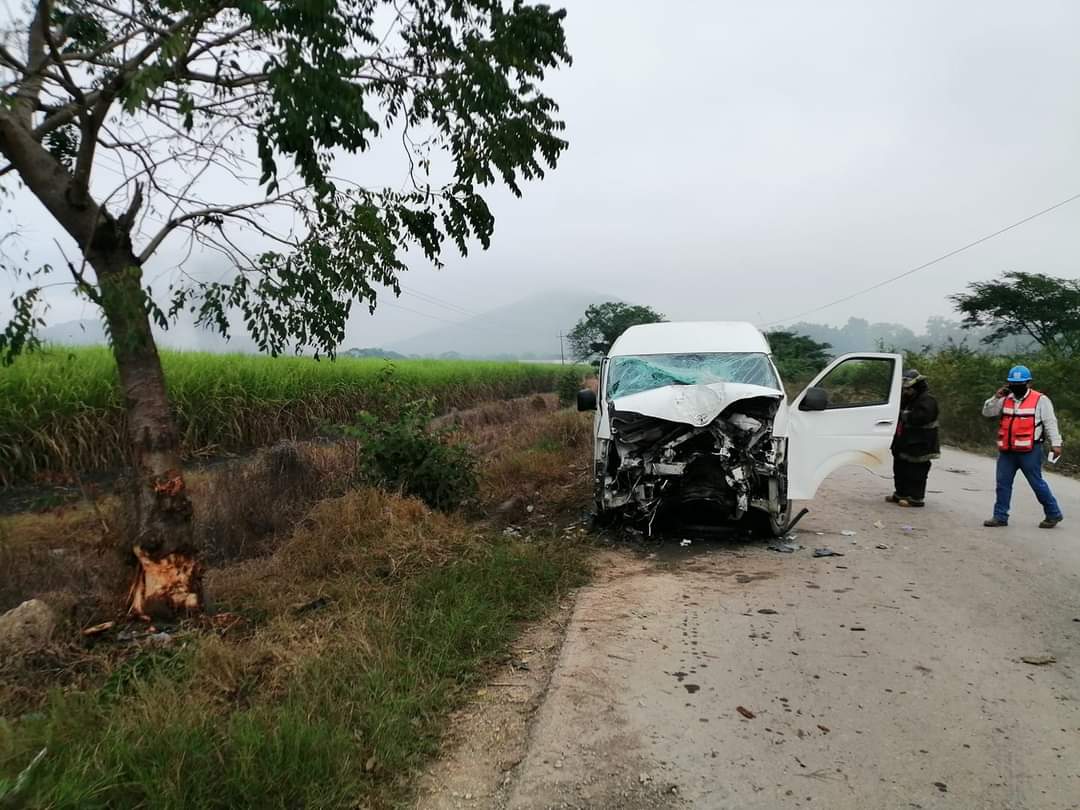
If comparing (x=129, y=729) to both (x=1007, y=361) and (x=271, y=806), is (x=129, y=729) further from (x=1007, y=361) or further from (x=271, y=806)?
(x=1007, y=361)

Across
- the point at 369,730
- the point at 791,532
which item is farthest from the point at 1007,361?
the point at 369,730

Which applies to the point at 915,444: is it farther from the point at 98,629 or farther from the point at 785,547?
the point at 98,629

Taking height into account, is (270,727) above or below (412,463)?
below

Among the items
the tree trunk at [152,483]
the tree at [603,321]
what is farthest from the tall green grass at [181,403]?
the tree at [603,321]

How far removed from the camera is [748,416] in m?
5.93

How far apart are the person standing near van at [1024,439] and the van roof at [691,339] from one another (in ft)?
8.04

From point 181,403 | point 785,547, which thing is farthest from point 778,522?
point 181,403

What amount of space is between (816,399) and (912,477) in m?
2.43

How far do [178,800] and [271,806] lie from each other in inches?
12.0

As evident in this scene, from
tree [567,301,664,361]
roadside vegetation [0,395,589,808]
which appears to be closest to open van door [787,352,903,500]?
roadside vegetation [0,395,589,808]

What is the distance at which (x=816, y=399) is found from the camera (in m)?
6.45

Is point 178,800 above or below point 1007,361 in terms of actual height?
below

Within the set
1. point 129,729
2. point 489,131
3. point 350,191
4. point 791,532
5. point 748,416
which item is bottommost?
point 791,532

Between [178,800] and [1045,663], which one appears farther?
[1045,663]
